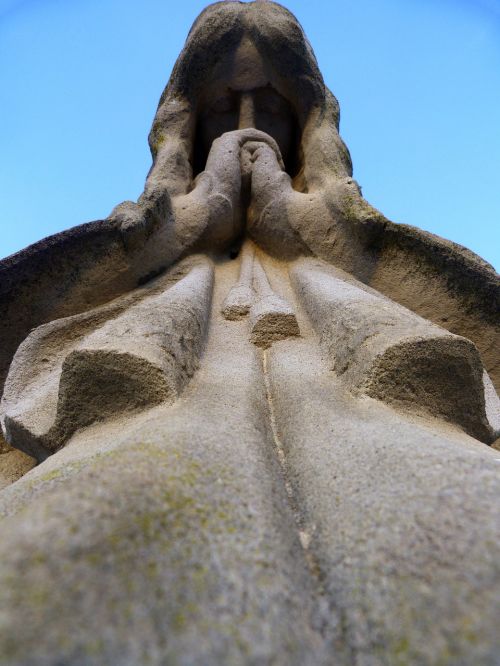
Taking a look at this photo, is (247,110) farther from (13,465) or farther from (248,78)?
(13,465)

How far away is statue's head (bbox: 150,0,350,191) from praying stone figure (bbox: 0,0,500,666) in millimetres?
586

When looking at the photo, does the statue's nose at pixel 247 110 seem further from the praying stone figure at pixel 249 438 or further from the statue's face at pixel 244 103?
the praying stone figure at pixel 249 438

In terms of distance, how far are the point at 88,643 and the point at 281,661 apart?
0.19 meters

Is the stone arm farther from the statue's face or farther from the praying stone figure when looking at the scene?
the statue's face

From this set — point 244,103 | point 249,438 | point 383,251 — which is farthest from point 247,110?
point 249,438

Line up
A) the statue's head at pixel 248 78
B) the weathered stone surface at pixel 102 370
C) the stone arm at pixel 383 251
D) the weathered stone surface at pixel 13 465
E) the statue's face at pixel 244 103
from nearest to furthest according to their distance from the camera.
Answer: the weathered stone surface at pixel 102 370, the weathered stone surface at pixel 13 465, the stone arm at pixel 383 251, the statue's head at pixel 248 78, the statue's face at pixel 244 103

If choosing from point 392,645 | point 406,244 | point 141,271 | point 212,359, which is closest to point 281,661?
point 392,645

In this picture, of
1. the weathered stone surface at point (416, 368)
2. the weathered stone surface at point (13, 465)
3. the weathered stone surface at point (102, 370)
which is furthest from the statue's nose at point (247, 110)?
the weathered stone surface at point (13, 465)

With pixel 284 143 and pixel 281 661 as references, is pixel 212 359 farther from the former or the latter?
pixel 284 143

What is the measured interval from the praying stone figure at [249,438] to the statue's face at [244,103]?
3.00ft

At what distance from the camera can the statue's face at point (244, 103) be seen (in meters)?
2.93

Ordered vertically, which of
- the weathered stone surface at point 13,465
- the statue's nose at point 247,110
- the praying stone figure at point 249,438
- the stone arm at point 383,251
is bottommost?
the weathered stone surface at point 13,465

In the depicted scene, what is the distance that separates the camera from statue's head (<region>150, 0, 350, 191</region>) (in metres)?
2.77

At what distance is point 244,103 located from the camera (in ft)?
9.99
